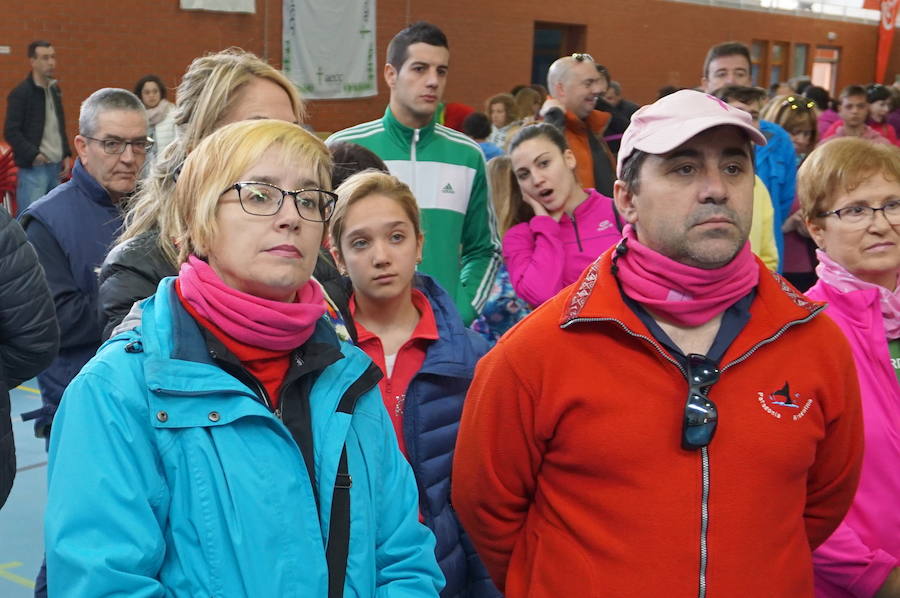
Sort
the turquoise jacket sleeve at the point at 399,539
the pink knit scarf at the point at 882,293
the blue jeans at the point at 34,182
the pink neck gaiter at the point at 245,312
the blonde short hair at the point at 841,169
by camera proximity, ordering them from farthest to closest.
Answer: the blue jeans at the point at 34,182, the blonde short hair at the point at 841,169, the pink knit scarf at the point at 882,293, the turquoise jacket sleeve at the point at 399,539, the pink neck gaiter at the point at 245,312

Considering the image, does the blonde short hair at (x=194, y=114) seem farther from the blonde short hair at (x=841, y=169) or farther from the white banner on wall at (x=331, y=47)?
the white banner on wall at (x=331, y=47)

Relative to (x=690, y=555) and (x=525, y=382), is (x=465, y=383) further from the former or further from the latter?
(x=690, y=555)

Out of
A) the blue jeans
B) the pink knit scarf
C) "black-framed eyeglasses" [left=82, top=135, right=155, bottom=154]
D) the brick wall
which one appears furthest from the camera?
the brick wall

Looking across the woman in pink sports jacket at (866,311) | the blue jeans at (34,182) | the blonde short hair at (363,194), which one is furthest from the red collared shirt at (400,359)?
the blue jeans at (34,182)

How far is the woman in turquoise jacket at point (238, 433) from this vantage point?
1.50m

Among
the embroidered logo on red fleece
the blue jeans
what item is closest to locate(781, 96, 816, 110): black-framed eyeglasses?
the embroidered logo on red fleece

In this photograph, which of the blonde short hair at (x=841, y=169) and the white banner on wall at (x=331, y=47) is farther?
the white banner on wall at (x=331, y=47)

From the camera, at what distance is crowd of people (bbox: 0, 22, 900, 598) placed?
155 cm

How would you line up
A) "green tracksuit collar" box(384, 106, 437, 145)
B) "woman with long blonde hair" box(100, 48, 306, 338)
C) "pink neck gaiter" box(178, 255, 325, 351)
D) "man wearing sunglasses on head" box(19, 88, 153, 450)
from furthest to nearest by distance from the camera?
"green tracksuit collar" box(384, 106, 437, 145) < "man wearing sunglasses on head" box(19, 88, 153, 450) < "woman with long blonde hair" box(100, 48, 306, 338) < "pink neck gaiter" box(178, 255, 325, 351)

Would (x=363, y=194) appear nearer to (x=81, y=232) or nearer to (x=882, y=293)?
(x=81, y=232)

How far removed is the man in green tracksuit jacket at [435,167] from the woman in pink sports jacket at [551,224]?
0.24 m

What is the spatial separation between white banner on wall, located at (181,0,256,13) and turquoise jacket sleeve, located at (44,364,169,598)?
1091cm

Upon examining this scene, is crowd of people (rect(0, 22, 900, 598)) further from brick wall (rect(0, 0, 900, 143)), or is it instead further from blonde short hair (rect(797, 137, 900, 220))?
brick wall (rect(0, 0, 900, 143))

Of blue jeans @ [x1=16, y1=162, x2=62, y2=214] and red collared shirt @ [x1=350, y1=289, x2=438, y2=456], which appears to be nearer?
red collared shirt @ [x1=350, y1=289, x2=438, y2=456]
